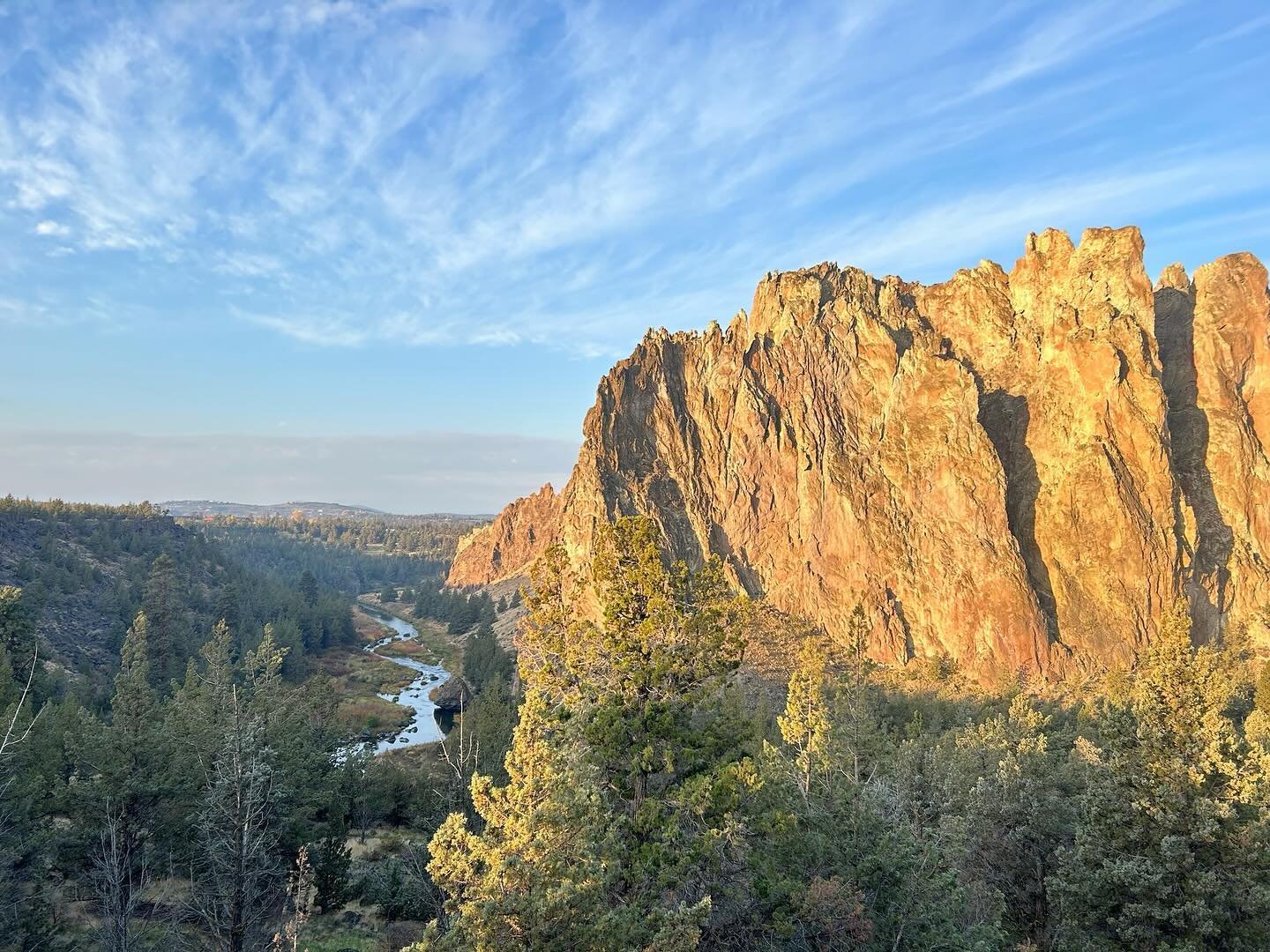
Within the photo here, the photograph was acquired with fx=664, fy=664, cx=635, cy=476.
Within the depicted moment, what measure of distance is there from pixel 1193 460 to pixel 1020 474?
27868mm

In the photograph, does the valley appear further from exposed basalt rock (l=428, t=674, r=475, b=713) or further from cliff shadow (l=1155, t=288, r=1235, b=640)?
exposed basalt rock (l=428, t=674, r=475, b=713)

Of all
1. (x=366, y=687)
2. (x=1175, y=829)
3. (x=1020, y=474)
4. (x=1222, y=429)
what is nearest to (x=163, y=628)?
(x=366, y=687)

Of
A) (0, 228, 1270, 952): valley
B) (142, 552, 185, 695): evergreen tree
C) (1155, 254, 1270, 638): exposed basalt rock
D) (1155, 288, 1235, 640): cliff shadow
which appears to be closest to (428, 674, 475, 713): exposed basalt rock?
(0, 228, 1270, 952): valley

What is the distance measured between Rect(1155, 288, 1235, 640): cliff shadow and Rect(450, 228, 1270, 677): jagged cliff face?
37 cm

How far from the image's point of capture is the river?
3666 inches

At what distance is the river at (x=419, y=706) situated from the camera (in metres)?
93.1

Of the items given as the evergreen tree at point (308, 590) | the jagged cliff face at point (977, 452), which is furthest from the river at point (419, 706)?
the jagged cliff face at point (977, 452)

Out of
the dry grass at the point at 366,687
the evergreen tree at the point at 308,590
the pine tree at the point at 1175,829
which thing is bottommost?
the dry grass at the point at 366,687

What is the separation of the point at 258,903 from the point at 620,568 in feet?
83.5

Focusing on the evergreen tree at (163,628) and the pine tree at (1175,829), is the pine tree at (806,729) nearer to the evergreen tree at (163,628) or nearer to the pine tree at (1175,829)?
the pine tree at (1175,829)

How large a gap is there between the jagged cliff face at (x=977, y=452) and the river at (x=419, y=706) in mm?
40974

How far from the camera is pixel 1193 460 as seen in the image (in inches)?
4636

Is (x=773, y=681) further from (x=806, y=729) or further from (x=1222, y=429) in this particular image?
(x=1222, y=429)

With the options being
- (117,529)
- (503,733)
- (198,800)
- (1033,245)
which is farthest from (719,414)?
(117,529)
